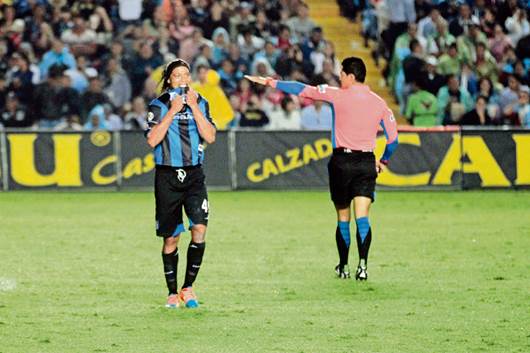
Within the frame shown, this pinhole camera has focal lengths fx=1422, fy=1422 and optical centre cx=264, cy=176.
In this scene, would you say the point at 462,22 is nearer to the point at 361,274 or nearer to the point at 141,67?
the point at 141,67

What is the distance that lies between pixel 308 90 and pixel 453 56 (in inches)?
631

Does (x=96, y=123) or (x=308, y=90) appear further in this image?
(x=96, y=123)

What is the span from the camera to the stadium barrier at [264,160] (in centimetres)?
2434

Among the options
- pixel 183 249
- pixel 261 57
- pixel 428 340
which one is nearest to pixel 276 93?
pixel 261 57

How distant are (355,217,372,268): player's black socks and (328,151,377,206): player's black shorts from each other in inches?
11.0

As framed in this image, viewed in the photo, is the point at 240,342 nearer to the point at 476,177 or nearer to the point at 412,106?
the point at 476,177

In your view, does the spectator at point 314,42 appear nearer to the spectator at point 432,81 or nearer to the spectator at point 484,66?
the spectator at point 432,81

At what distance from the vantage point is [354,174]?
44.9 feet

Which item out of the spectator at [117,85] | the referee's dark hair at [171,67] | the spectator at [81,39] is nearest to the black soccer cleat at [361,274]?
the referee's dark hair at [171,67]

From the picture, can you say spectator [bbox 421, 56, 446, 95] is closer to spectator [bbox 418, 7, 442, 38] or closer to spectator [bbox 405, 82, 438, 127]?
spectator [bbox 405, 82, 438, 127]

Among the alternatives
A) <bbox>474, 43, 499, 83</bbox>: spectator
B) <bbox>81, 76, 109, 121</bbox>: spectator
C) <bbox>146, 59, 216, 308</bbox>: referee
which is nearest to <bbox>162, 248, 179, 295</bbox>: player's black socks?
<bbox>146, 59, 216, 308</bbox>: referee

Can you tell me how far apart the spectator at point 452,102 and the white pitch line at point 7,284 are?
14.9 m

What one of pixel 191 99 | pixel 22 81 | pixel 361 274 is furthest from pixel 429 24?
pixel 191 99

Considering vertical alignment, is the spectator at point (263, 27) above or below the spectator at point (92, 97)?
above
